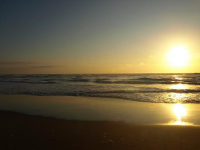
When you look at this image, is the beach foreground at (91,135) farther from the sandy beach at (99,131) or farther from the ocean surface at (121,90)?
the ocean surface at (121,90)

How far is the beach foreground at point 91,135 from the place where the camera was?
5.37 m

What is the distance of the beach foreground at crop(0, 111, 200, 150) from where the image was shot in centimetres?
537

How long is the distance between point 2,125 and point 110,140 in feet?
15.0

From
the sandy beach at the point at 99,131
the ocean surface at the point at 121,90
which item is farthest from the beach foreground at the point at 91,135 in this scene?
the ocean surface at the point at 121,90

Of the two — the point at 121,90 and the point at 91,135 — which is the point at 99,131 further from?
the point at 121,90

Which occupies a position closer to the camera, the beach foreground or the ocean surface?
the beach foreground

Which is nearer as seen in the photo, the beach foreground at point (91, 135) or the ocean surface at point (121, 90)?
the beach foreground at point (91, 135)

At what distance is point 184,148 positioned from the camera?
5.18 meters

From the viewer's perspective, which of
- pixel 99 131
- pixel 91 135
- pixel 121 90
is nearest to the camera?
pixel 91 135

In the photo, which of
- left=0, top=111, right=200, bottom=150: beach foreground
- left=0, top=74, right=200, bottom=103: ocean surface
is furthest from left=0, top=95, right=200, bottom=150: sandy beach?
left=0, top=74, right=200, bottom=103: ocean surface

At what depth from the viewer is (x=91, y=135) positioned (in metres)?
6.25

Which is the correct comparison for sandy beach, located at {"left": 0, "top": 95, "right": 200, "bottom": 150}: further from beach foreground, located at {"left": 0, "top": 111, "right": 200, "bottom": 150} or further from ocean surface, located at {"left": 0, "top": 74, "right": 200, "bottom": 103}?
ocean surface, located at {"left": 0, "top": 74, "right": 200, "bottom": 103}

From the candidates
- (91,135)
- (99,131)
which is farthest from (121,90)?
(91,135)

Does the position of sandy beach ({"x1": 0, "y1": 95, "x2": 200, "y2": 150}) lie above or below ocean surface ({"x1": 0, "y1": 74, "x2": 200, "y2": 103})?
below
